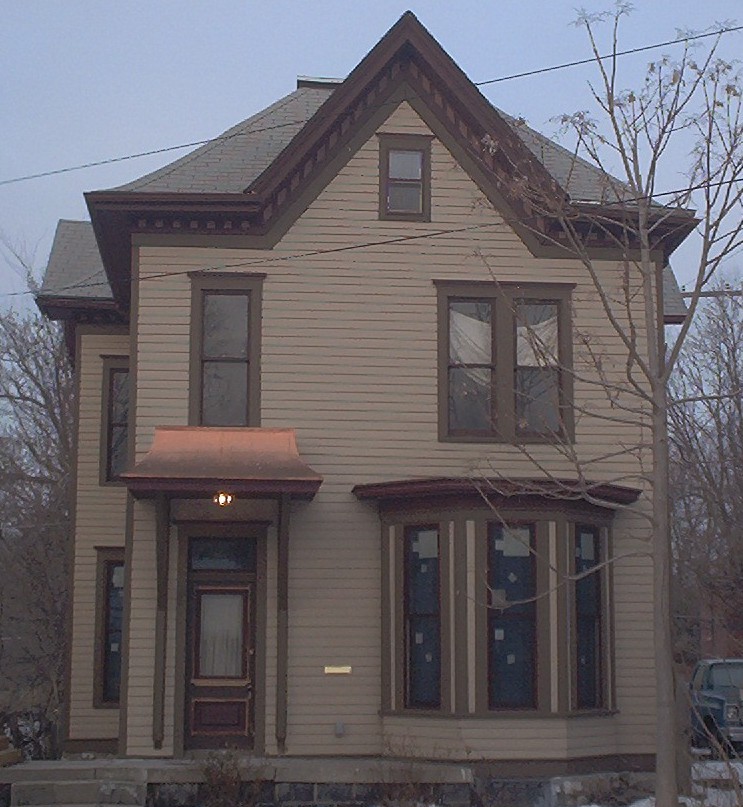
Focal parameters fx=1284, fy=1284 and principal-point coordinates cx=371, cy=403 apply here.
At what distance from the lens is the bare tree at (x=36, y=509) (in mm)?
26016

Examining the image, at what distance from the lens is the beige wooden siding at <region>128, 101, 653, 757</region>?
16234 millimetres

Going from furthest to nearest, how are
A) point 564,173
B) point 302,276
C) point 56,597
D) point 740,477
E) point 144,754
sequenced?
point 740,477 → point 56,597 → point 564,173 → point 302,276 → point 144,754

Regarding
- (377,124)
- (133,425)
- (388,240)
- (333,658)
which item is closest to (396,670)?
(333,658)

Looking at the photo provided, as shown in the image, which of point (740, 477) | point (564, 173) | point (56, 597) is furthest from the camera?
point (740, 477)

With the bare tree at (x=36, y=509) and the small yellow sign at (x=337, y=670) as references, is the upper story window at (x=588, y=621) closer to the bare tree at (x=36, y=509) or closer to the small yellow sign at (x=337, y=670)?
the small yellow sign at (x=337, y=670)

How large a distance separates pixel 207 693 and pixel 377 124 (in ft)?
25.7

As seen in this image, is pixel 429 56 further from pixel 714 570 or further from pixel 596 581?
pixel 714 570

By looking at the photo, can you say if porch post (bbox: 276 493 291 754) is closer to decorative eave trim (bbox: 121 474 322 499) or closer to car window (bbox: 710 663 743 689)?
decorative eave trim (bbox: 121 474 322 499)

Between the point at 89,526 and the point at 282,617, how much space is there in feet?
17.0

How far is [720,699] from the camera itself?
2167 centimetres

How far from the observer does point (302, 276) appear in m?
17.0

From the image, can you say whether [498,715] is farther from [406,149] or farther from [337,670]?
[406,149]

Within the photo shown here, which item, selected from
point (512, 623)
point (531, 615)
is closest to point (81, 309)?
point (512, 623)

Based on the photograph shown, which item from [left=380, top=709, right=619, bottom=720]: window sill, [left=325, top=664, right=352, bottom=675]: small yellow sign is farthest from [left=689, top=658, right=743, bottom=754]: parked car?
[left=325, top=664, right=352, bottom=675]: small yellow sign
